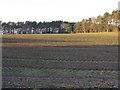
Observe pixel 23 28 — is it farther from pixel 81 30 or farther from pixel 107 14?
pixel 107 14

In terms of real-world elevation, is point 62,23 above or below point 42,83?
above

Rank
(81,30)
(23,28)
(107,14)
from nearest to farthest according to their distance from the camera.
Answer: (107,14) < (81,30) < (23,28)

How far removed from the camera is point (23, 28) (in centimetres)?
15438

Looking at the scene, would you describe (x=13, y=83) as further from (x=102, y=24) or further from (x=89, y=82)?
(x=102, y=24)

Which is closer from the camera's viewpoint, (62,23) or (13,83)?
(13,83)

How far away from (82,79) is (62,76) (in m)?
1.07

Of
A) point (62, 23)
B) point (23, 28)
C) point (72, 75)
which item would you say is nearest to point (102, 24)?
point (62, 23)

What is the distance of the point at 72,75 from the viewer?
10.6m

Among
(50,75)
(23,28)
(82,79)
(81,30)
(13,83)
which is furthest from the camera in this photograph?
(23,28)

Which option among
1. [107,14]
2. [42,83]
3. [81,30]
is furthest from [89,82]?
[81,30]

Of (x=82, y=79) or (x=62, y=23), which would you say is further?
(x=62, y=23)

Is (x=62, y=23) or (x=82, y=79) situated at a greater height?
(x=62, y=23)

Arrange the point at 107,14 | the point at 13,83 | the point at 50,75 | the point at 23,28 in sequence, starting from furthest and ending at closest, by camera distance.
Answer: the point at 23,28 → the point at 107,14 → the point at 50,75 → the point at 13,83

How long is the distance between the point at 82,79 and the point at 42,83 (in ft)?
6.65
